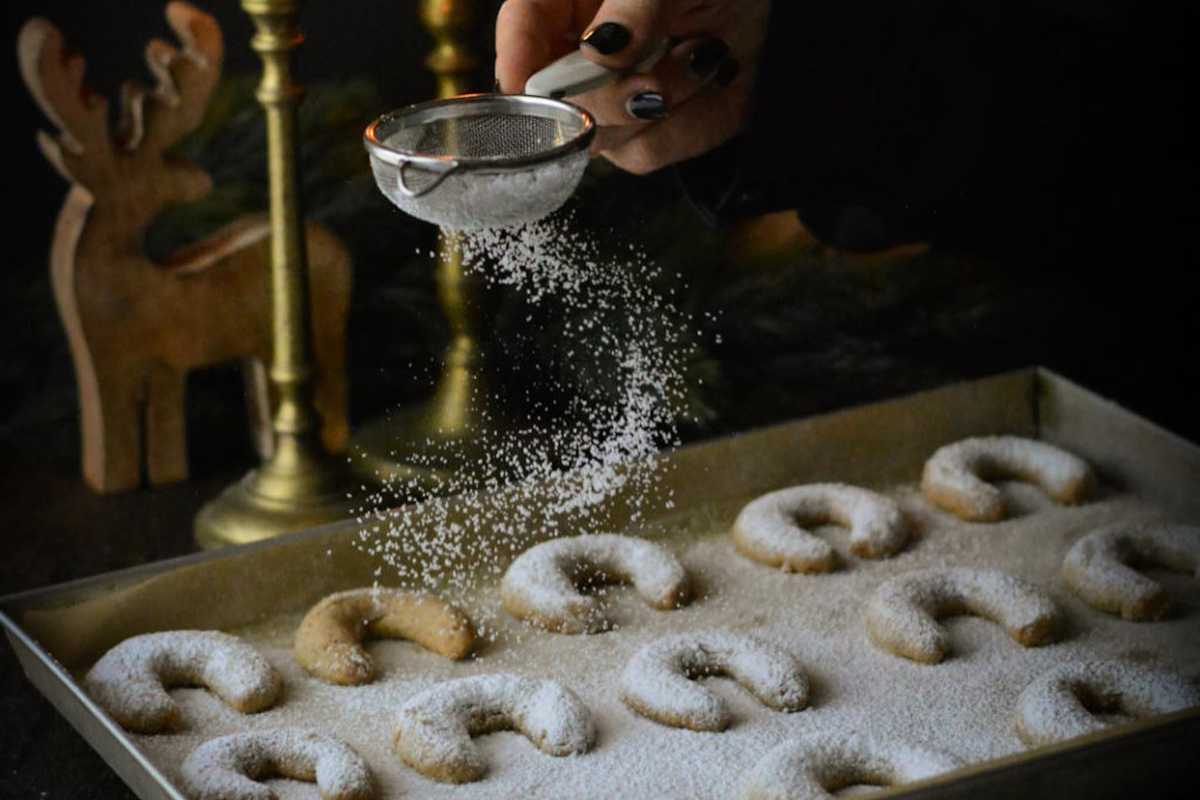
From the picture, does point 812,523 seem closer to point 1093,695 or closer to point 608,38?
point 1093,695

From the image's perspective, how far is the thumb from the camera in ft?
3.50

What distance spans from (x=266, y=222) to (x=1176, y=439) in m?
0.90

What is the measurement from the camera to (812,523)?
61.1 inches

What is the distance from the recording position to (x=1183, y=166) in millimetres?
1461

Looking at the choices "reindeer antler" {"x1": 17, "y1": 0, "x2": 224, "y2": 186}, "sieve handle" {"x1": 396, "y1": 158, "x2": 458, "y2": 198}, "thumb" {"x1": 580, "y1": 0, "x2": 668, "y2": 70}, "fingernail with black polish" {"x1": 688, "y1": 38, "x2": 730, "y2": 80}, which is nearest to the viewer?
"sieve handle" {"x1": 396, "y1": 158, "x2": 458, "y2": 198}

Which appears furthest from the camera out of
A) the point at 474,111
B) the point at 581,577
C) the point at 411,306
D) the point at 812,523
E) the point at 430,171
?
the point at 411,306

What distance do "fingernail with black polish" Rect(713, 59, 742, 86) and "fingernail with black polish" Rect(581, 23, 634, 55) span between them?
20 cm

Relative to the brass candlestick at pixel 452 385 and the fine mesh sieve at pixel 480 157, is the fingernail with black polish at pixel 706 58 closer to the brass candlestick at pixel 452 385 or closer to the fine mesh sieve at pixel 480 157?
the fine mesh sieve at pixel 480 157

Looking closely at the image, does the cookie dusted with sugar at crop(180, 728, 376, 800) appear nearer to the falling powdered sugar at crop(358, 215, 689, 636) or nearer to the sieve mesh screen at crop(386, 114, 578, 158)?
the falling powdered sugar at crop(358, 215, 689, 636)

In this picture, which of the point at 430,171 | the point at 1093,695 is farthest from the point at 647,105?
the point at 1093,695

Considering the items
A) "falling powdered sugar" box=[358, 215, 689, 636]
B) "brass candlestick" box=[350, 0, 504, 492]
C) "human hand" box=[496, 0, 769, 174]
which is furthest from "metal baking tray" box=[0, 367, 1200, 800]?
"human hand" box=[496, 0, 769, 174]

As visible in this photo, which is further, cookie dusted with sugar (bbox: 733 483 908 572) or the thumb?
cookie dusted with sugar (bbox: 733 483 908 572)

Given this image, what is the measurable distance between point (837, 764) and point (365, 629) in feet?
1.28

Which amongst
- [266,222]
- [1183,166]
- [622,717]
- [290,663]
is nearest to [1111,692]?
[622,717]
